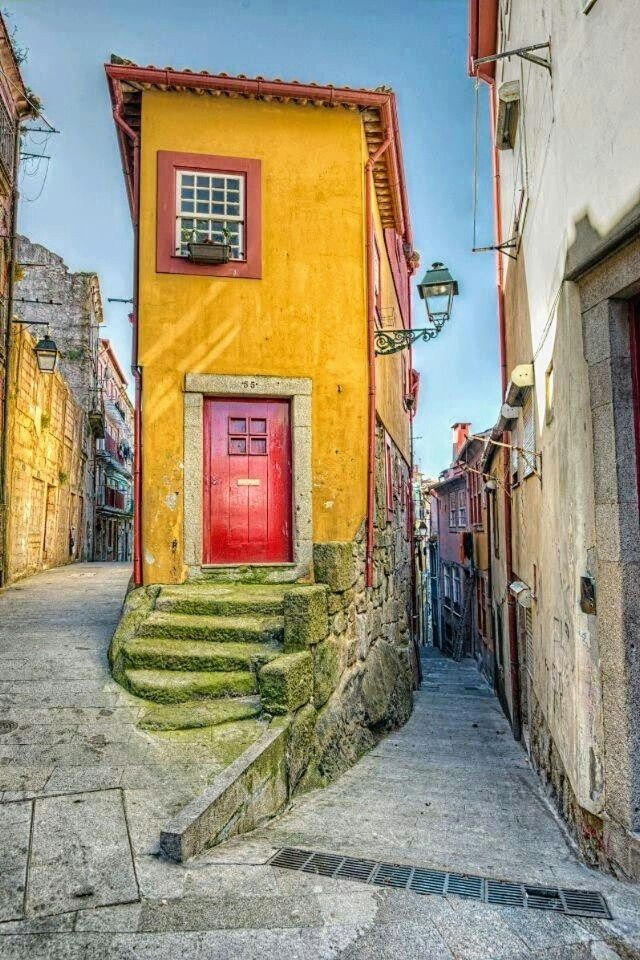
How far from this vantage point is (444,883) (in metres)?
3.67

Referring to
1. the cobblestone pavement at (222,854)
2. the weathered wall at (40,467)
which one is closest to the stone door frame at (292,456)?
the cobblestone pavement at (222,854)

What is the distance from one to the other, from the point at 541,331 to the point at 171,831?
5.34m

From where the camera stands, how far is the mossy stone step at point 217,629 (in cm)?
637

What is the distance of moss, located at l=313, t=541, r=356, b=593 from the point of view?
692 cm

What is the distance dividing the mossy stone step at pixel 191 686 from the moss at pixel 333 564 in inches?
57.6

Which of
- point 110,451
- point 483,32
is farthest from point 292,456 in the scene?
point 110,451

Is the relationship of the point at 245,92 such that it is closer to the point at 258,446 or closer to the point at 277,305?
the point at 277,305

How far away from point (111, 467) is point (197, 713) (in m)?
23.9

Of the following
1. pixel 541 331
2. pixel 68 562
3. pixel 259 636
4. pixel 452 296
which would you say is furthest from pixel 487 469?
pixel 68 562

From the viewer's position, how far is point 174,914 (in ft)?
10.2

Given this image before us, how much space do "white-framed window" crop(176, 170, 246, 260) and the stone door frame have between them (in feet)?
5.49

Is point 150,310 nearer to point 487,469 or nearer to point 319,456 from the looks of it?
point 319,456

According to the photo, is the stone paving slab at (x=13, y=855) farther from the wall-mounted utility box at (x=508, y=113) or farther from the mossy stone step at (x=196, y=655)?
the wall-mounted utility box at (x=508, y=113)

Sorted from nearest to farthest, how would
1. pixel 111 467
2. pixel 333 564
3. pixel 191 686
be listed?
pixel 191 686 → pixel 333 564 → pixel 111 467
